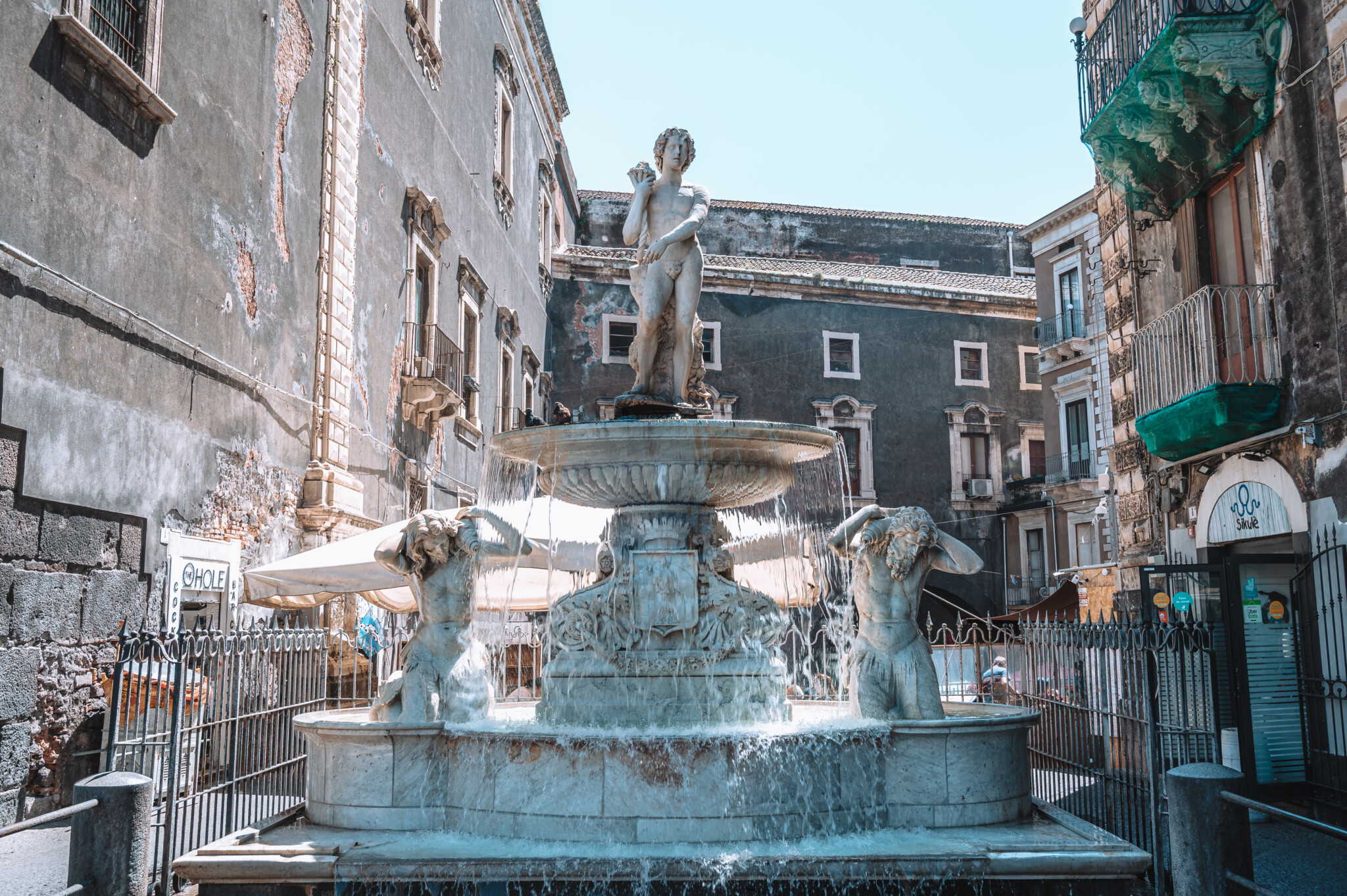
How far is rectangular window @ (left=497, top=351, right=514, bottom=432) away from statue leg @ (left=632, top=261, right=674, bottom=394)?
14814mm

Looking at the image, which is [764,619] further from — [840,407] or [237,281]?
[840,407]

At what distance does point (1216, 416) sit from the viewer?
9.37m

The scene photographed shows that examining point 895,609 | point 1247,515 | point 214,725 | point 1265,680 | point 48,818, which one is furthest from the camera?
point 1247,515

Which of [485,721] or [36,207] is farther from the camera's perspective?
[36,207]

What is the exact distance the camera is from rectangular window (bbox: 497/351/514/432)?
71.9ft

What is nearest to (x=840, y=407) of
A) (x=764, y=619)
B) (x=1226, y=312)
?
(x=1226, y=312)

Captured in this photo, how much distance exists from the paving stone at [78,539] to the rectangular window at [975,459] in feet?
90.0

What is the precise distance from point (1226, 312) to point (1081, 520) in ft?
61.8

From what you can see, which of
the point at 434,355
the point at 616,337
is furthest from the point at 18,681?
the point at 616,337

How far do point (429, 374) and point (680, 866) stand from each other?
11892mm

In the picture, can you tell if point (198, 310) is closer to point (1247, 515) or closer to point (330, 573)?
point (330, 573)

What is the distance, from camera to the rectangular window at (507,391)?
21.9 m

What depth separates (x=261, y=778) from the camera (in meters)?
6.85

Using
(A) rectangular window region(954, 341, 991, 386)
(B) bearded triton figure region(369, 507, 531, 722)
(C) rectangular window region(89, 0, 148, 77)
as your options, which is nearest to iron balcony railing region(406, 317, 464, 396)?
(C) rectangular window region(89, 0, 148, 77)
